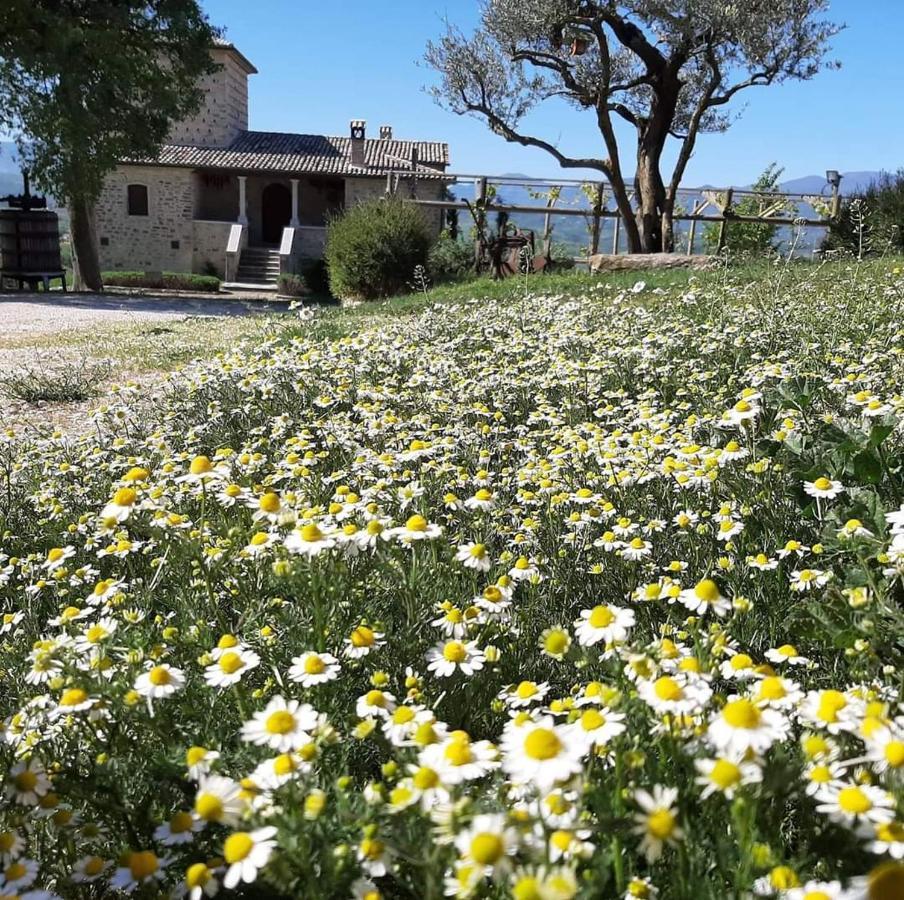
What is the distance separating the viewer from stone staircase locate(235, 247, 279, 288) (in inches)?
1220

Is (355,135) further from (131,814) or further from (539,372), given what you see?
(131,814)

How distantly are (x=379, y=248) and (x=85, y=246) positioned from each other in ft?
31.5

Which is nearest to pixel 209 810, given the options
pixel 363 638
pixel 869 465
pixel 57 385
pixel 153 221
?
pixel 363 638

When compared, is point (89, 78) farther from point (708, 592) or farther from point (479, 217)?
point (708, 592)

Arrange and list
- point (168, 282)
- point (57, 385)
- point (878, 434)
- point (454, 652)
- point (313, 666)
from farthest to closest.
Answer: point (168, 282)
point (57, 385)
point (878, 434)
point (454, 652)
point (313, 666)

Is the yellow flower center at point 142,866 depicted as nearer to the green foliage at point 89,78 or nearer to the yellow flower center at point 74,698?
the yellow flower center at point 74,698

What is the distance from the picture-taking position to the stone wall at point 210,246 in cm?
3234

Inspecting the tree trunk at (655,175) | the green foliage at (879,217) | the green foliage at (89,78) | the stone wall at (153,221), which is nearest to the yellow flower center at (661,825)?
the green foliage at (879,217)

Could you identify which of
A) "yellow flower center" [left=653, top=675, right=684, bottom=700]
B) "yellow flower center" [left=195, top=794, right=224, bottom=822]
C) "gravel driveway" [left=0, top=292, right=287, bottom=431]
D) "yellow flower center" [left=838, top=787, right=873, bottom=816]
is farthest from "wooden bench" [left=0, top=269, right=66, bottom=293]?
"yellow flower center" [left=838, top=787, right=873, bottom=816]

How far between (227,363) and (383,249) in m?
11.8

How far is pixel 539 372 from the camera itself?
5.14 meters

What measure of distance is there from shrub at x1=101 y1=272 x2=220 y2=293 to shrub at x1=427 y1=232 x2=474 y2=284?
11.2 meters

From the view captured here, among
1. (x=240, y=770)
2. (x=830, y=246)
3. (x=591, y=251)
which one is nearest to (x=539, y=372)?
(x=240, y=770)

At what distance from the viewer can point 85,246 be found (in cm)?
2209
